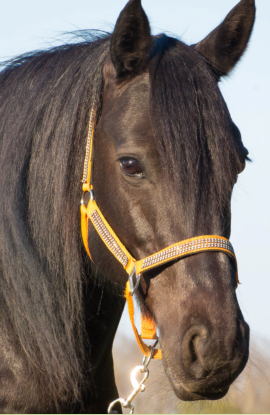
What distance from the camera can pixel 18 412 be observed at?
8.51 ft

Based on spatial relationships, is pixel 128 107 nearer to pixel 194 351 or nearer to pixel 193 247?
pixel 193 247

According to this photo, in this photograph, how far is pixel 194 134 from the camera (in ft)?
7.86

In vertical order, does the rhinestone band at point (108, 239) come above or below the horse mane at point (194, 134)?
below

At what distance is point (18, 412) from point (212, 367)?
120 centimetres

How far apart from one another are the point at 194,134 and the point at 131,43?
28.4 inches

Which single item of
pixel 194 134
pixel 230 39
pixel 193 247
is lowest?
pixel 193 247

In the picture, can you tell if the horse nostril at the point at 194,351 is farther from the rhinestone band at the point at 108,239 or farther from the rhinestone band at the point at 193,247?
the rhinestone band at the point at 108,239

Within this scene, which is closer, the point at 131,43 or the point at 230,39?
the point at 131,43

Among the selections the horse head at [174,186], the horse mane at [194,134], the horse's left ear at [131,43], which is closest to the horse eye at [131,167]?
the horse head at [174,186]

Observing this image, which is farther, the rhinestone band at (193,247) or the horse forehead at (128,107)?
the horse forehead at (128,107)

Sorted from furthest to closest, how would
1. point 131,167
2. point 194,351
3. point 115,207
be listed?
point 115,207, point 131,167, point 194,351

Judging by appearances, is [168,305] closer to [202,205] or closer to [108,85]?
[202,205]

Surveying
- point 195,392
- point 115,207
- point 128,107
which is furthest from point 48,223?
point 195,392

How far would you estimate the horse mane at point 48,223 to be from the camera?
2.63m
